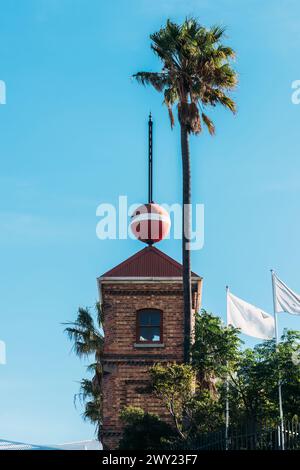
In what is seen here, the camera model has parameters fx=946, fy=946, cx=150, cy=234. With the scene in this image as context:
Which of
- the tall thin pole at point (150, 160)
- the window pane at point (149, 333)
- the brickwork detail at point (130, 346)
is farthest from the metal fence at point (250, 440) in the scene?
the tall thin pole at point (150, 160)

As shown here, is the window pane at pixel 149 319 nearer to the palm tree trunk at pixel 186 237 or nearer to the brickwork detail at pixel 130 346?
the brickwork detail at pixel 130 346

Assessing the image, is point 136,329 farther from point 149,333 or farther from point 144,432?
point 144,432

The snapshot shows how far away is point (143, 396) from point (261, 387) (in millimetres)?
7863

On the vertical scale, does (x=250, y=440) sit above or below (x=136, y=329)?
below

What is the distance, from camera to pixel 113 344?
4209cm

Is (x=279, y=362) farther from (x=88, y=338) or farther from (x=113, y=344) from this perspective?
(x=88, y=338)

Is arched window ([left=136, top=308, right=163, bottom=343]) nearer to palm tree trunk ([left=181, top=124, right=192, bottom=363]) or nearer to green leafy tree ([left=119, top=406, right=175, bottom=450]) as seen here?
palm tree trunk ([left=181, top=124, right=192, bottom=363])

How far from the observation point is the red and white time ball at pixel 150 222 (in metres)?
43.7

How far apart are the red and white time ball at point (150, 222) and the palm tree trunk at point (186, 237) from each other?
1.85 meters

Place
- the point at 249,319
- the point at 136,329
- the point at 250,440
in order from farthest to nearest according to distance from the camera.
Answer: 1. the point at 136,329
2. the point at 249,319
3. the point at 250,440

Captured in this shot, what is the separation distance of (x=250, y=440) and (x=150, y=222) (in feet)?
51.3

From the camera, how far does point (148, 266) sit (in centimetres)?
4366

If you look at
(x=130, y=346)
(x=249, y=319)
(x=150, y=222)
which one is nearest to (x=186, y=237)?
(x=150, y=222)

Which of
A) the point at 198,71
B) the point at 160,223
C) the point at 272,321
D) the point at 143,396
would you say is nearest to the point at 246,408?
the point at 272,321
